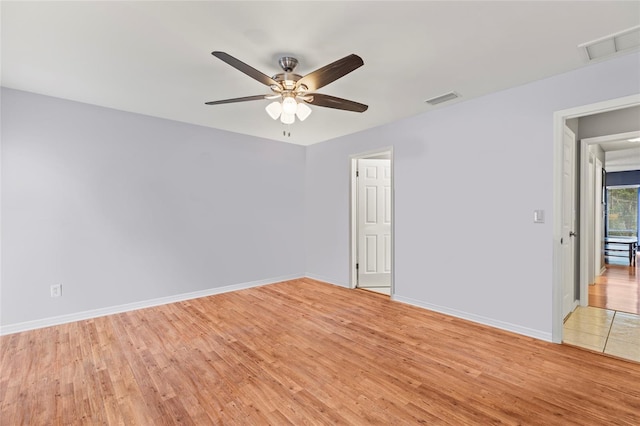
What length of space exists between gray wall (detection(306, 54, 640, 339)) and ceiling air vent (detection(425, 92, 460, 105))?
251 millimetres

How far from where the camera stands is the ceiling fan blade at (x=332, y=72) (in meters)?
1.75

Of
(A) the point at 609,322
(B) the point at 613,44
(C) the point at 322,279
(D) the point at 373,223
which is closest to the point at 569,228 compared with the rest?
(A) the point at 609,322

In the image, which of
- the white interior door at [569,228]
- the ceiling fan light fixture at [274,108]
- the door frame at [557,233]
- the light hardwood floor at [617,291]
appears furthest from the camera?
the light hardwood floor at [617,291]

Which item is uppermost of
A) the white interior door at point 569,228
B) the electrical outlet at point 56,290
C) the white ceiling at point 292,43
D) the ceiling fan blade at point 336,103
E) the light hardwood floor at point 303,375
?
the white ceiling at point 292,43

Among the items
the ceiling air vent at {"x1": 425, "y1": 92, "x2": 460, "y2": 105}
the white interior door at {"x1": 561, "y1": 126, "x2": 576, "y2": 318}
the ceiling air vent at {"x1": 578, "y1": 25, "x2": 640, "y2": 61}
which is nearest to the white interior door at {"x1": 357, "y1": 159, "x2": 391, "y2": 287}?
the ceiling air vent at {"x1": 425, "y1": 92, "x2": 460, "y2": 105}

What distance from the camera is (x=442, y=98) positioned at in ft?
10.3

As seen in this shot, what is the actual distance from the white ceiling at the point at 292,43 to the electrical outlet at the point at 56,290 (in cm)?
208

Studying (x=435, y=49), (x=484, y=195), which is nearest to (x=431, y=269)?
(x=484, y=195)

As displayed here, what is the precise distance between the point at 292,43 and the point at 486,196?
2489mm

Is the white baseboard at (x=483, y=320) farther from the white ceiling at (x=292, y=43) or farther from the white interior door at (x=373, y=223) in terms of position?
the white ceiling at (x=292, y=43)

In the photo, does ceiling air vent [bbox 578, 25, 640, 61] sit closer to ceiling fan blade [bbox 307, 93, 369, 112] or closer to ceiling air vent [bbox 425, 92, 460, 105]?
ceiling air vent [bbox 425, 92, 460, 105]

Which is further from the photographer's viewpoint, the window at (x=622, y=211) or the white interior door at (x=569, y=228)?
the window at (x=622, y=211)

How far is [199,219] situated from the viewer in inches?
165

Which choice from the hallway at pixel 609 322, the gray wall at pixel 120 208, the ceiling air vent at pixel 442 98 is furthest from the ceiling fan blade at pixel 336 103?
the hallway at pixel 609 322
